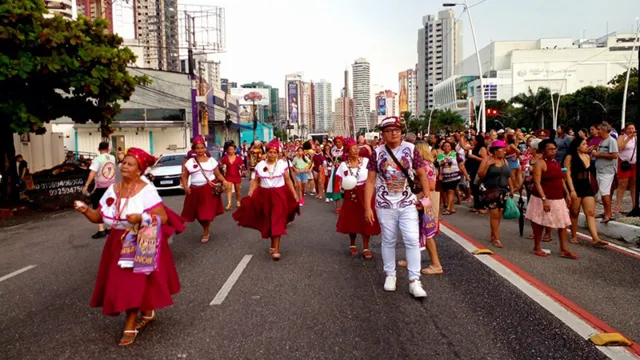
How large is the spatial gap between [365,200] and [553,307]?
2193mm

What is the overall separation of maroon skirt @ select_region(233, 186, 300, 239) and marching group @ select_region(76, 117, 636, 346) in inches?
0.6

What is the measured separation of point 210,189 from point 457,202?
25.8 feet

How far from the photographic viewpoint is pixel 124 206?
461cm

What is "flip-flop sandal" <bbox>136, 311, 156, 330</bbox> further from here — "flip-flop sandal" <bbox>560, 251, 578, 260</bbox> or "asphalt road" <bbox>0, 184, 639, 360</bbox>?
"flip-flop sandal" <bbox>560, 251, 578, 260</bbox>

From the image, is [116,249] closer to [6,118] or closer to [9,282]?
[9,282]

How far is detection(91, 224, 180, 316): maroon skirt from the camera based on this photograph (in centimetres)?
441

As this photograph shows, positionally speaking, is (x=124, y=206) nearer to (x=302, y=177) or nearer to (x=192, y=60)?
(x=302, y=177)

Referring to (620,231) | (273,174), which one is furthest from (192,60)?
(620,231)

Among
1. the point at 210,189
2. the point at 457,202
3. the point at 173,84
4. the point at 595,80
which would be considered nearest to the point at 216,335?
the point at 210,189

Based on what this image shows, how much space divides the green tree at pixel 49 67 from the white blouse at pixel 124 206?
9.99 m

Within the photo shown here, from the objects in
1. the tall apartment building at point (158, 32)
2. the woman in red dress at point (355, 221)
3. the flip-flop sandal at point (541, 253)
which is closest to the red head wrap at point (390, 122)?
the woman in red dress at point (355, 221)

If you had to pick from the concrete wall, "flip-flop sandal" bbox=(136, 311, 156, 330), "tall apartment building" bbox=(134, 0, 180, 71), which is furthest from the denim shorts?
"tall apartment building" bbox=(134, 0, 180, 71)

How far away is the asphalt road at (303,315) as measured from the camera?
14.2 ft

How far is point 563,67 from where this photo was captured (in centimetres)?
13525
